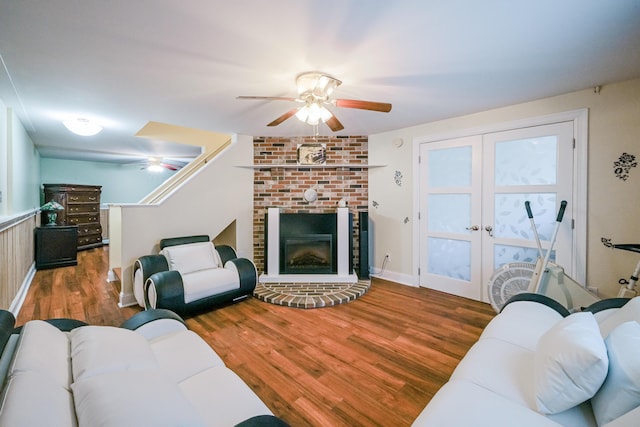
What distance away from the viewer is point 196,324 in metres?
2.66

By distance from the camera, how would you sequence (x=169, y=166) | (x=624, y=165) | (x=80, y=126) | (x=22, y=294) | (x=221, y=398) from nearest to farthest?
(x=221, y=398) → (x=624, y=165) → (x=80, y=126) → (x=22, y=294) → (x=169, y=166)

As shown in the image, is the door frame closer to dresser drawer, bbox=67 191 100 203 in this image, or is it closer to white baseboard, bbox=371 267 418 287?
white baseboard, bbox=371 267 418 287

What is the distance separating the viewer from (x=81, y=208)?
5.89 metres

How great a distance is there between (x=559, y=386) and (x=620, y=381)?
0.18 meters

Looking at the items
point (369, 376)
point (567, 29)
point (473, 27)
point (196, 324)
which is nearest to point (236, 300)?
point (196, 324)

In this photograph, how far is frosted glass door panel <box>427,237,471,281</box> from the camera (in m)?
3.35

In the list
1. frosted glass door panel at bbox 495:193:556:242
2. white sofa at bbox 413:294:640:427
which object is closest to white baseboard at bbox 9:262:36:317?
white sofa at bbox 413:294:640:427

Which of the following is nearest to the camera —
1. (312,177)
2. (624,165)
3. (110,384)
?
(110,384)

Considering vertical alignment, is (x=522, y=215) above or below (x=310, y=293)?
above

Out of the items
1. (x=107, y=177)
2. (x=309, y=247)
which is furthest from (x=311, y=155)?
(x=107, y=177)

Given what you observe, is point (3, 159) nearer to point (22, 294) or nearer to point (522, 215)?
point (22, 294)

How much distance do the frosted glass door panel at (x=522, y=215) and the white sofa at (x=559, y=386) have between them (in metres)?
1.76

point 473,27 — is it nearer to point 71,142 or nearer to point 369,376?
point 369,376

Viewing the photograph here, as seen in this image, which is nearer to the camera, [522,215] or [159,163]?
[522,215]
